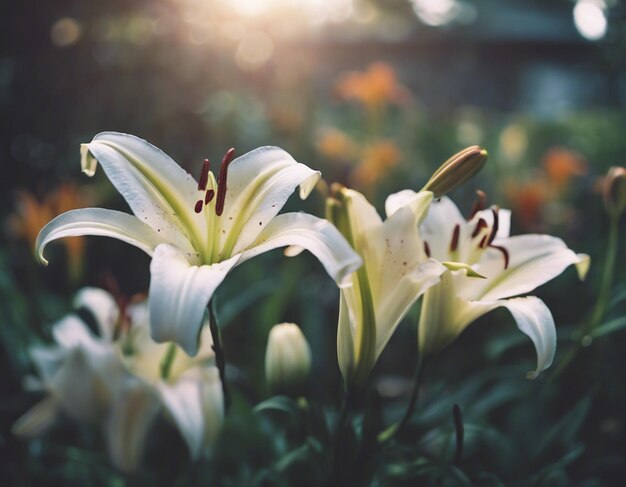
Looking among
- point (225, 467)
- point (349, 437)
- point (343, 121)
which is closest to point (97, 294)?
point (225, 467)

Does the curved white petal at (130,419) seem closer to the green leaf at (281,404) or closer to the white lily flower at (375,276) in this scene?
the green leaf at (281,404)

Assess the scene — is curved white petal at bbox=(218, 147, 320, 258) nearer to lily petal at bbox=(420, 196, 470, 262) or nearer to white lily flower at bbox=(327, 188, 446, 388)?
white lily flower at bbox=(327, 188, 446, 388)

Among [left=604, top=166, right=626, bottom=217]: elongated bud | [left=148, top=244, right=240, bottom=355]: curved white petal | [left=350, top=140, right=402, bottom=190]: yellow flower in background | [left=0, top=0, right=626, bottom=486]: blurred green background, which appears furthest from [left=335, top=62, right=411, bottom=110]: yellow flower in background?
[left=148, top=244, right=240, bottom=355]: curved white petal

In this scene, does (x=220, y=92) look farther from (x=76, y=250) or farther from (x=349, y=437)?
(x=349, y=437)

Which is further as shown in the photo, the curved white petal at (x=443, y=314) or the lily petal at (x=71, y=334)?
the lily petal at (x=71, y=334)

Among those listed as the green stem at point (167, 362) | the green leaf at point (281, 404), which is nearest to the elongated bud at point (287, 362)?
the green leaf at point (281, 404)
